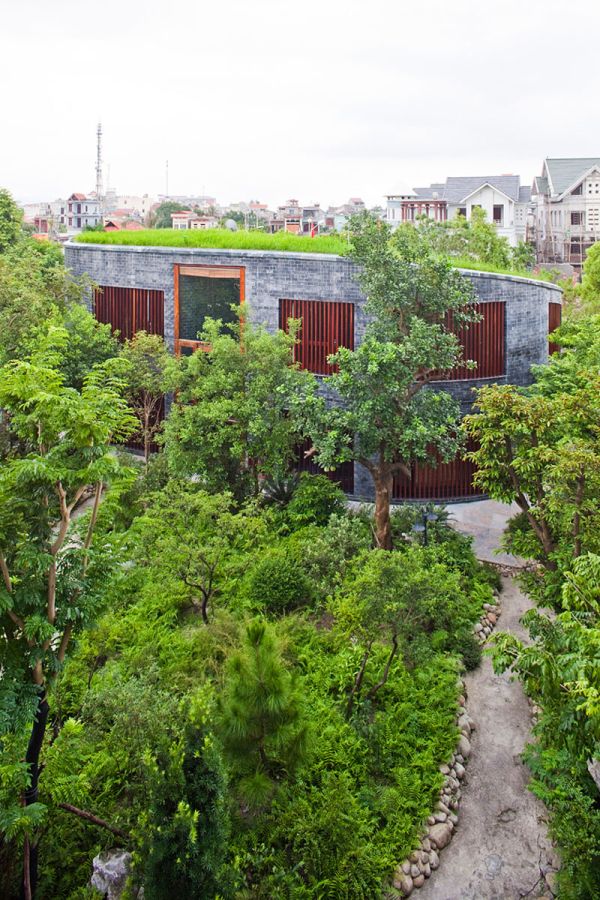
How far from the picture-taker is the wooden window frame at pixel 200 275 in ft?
56.4

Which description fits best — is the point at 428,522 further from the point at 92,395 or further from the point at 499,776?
the point at 92,395

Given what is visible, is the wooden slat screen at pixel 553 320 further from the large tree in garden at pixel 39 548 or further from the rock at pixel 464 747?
the large tree in garden at pixel 39 548

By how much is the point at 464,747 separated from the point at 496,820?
1073mm

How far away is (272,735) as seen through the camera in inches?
309

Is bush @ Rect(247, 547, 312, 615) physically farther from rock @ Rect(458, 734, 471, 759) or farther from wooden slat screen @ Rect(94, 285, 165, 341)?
wooden slat screen @ Rect(94, 285, 165, 341)

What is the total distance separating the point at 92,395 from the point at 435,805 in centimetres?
567

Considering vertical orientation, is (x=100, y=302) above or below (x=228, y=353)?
above

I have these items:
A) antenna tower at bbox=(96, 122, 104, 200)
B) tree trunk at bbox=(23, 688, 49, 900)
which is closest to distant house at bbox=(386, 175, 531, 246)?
antenna tower at bbox=(96, 122, 104, 200)

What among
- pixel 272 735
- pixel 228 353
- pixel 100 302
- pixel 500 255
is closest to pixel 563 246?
pixel 500 255

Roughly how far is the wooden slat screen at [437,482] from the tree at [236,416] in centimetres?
290

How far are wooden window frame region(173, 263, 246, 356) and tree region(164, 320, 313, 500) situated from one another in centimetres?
254

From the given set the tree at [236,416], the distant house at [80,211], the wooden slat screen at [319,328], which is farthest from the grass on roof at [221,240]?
the distant house at [80,211]

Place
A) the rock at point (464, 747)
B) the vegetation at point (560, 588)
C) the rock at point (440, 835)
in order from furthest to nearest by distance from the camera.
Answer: the rock at point (464, 747) < the rock at point (440, 835) < the vegetation at point (560, 588)

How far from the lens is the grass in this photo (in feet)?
57.8
